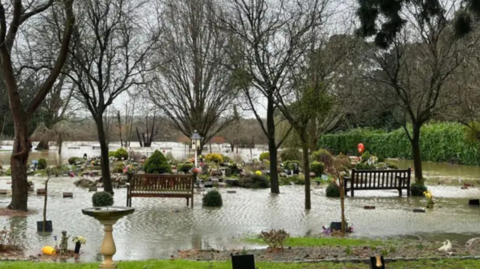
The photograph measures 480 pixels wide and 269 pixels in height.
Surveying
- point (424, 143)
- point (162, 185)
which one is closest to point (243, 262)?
point (162, 185)

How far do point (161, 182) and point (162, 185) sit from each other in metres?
0.10

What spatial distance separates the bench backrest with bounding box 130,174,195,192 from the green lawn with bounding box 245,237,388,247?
6.37 meters

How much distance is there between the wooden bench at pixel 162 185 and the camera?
16.8 metres

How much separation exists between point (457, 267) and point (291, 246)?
121 inches

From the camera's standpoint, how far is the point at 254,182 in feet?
76.6

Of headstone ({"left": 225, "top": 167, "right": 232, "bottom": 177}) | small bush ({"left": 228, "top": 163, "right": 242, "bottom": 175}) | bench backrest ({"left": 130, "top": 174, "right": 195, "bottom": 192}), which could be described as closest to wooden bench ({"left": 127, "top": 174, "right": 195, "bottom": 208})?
bench backrest ({"left": 130, "top": 174, "right": 195, "bottom": 192})

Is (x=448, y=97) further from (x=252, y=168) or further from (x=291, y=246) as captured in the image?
(x=291, y=246)

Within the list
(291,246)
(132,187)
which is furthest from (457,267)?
(132,187)

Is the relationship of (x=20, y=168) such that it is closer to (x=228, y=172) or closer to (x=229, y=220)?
(x=229, y=220)

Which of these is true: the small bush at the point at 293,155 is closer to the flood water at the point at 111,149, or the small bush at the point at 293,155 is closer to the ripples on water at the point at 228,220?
the flood water at the point at 111,149

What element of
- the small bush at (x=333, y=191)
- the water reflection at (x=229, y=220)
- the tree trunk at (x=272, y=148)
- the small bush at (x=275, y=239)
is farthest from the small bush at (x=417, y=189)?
the small bush at (x=275, y=239)

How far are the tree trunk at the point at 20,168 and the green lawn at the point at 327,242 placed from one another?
309 inches

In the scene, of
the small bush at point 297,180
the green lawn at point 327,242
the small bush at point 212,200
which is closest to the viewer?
the green lawn at point 327,242

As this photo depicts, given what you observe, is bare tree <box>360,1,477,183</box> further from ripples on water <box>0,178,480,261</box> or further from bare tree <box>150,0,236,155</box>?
bare tree <box>150,0,236,155</box>
